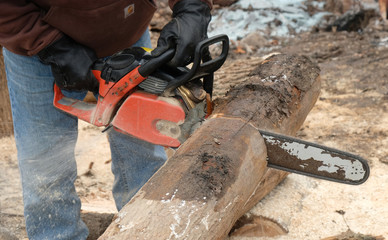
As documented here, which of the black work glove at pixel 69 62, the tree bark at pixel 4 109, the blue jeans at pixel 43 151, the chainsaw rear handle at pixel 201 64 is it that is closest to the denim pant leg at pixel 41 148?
the blue jeans at pixel 43 151

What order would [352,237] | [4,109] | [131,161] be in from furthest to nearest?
1. [4,109]
2. [131,161]
3. [352,237]

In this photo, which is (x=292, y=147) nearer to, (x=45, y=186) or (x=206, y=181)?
(x=206, y=181)

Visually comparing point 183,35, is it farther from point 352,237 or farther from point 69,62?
point 352,237

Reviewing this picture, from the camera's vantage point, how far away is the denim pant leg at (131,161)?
2.43 meters

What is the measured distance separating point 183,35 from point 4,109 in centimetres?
231

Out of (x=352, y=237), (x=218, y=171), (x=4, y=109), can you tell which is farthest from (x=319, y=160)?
(x=4, y=109)

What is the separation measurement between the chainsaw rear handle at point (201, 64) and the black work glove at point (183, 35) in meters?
0.08

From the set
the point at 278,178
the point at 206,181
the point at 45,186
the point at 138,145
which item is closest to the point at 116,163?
the point at 138,145

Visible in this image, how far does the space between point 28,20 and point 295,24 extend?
19.0 ft

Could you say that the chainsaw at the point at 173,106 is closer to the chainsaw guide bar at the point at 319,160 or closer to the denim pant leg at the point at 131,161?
the chainsaw guide bar at the point at 319,160

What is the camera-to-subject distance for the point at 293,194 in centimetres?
255

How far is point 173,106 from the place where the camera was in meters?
1.80

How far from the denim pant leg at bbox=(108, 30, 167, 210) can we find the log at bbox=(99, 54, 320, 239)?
0.62 m

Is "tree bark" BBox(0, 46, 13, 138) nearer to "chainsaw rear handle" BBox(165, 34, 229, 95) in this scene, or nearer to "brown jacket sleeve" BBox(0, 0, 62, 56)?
"brown jacket sleeve" BBox(0, 0, 62, 56)
